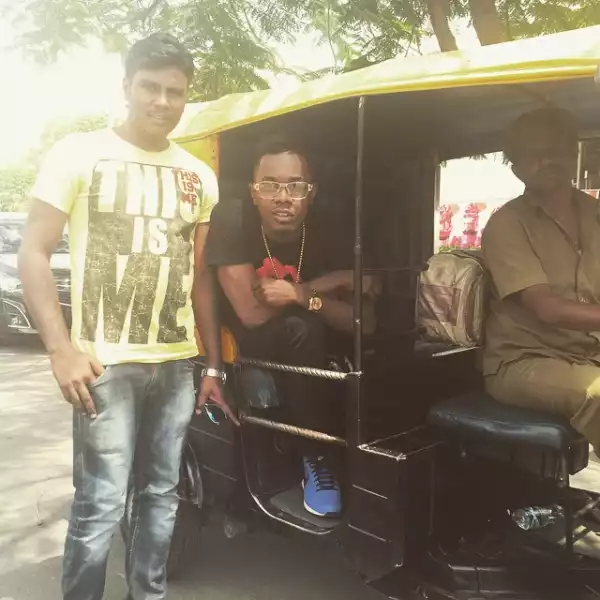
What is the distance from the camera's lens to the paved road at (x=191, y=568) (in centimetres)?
321

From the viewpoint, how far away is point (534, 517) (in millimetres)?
2930

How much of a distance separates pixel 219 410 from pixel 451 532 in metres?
1.07

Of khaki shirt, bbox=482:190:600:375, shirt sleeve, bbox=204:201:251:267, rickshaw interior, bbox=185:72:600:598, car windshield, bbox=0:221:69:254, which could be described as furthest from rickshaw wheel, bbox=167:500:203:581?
car windshield, bbox=0:221:69:254

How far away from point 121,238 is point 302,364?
91cm

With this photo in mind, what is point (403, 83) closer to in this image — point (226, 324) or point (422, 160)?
point (226, 324)

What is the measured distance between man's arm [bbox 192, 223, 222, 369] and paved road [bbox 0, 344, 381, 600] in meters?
0.83

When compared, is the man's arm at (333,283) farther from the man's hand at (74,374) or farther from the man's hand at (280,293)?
the man's hand at (74,374)

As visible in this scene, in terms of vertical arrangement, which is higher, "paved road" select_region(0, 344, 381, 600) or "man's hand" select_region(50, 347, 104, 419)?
"man's hand" select_region(50, 347, 104, 419)

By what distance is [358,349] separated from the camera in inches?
103

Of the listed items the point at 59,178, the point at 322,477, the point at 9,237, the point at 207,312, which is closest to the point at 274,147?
the point at 207,312

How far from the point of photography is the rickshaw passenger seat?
245cm

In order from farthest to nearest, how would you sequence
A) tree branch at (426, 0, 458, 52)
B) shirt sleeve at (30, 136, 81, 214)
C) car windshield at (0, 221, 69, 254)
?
car windshield at (0, 221, 69, 254)
tree branch at (426, 0, 458, 52)
shirt sleeve at (30, 136, 81, 214)

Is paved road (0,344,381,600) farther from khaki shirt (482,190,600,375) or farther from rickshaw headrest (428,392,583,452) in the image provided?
khaki shirt (482,190,600,375)

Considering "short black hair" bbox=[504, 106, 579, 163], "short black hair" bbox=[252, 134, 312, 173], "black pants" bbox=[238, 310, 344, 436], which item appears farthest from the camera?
"short black hair" bbox=[252, 134, 312, 173]
